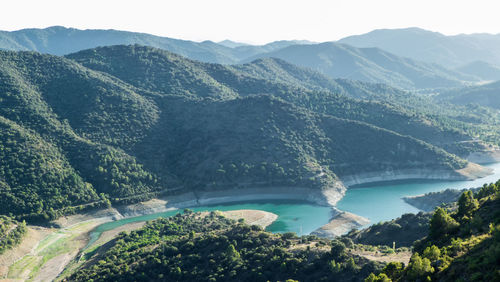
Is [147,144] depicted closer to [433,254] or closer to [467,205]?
[467,205]

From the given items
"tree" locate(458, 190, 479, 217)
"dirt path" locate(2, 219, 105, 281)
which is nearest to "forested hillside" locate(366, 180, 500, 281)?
"tree" locate(458, 190, 479, 217)

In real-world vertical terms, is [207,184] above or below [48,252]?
above

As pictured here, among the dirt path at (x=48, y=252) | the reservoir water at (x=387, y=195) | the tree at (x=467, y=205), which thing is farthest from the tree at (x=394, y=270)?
the reservoir water at (x=387, y=195)

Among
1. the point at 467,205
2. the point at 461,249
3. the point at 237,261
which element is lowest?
the point at 237,261

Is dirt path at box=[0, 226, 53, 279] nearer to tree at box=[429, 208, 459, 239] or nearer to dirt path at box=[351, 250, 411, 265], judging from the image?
dirt path at box=[351, 250, 411, 265]

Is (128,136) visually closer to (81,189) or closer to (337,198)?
(81,189)

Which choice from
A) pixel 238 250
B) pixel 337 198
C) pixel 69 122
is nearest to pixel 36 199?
pixel 69 122

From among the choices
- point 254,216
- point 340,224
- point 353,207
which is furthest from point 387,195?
point 254,216

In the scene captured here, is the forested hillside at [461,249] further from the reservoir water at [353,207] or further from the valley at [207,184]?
the reservoir water at [353,207]

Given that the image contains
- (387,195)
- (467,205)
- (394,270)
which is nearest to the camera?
(394,270)
